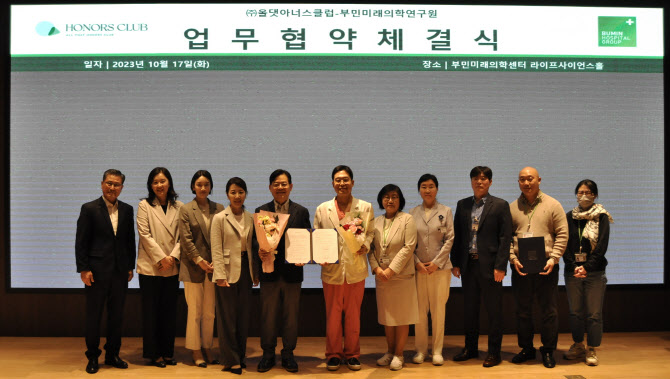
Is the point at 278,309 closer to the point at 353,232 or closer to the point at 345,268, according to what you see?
the point at 345,268

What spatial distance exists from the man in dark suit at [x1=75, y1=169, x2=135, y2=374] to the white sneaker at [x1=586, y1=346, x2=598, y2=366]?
3.39 metres

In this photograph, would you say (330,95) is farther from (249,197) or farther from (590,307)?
(590,307)

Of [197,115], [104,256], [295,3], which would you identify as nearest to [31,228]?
[104,256]

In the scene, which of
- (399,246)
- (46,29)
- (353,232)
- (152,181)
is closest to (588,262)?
(399,246)

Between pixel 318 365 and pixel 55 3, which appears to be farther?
pixel 55 3

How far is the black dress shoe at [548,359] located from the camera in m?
3.88

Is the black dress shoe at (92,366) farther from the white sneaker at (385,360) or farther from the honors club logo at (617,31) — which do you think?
the honors club logo at (617,31)

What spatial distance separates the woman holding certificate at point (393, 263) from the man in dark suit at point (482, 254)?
0.42 m

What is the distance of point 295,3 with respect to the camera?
473cm

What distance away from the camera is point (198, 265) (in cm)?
388

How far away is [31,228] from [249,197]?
1947 mm

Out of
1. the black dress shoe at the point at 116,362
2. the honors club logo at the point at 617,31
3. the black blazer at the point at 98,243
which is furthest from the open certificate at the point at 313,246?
the honors club logo at the point at 617,31

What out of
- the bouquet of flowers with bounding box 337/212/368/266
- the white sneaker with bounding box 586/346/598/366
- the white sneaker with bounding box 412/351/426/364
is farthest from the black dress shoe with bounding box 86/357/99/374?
the white sneaker with bounding box 586/346/598/366

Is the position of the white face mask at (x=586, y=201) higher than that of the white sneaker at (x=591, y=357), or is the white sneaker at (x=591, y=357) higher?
the white face mask at (x=586, y=201)
